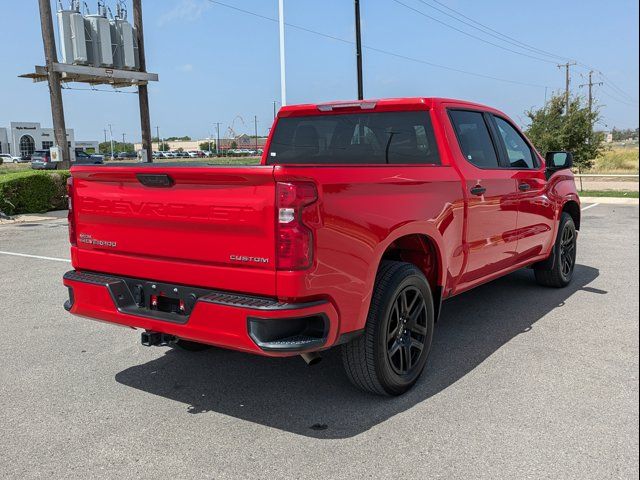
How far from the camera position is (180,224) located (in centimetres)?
335

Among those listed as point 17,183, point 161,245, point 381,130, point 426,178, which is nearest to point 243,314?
point 161,245

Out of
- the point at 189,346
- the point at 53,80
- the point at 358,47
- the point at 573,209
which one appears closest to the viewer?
the point at 189,346

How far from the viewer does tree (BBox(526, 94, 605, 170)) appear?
19719mm

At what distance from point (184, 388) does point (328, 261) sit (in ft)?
5.21

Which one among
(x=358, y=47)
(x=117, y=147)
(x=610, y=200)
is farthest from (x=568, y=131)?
(x=117, y=147)

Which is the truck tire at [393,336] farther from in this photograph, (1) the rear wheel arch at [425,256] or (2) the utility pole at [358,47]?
(2) the utility pole at [358,47]

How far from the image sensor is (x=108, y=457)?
3104mm

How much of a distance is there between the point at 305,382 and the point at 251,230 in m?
1.49

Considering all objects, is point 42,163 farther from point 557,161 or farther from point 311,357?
point 311,357

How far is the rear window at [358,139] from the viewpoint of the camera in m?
4.68

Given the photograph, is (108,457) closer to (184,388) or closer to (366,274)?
(184,388)

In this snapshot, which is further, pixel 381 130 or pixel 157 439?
pixel 381 130

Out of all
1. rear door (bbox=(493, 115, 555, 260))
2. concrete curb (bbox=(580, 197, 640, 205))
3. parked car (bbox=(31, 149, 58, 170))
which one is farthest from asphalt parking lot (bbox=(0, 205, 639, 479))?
parked car (bbox=(31, 149, 58, 170))

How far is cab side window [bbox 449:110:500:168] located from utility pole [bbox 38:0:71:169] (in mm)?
16880
